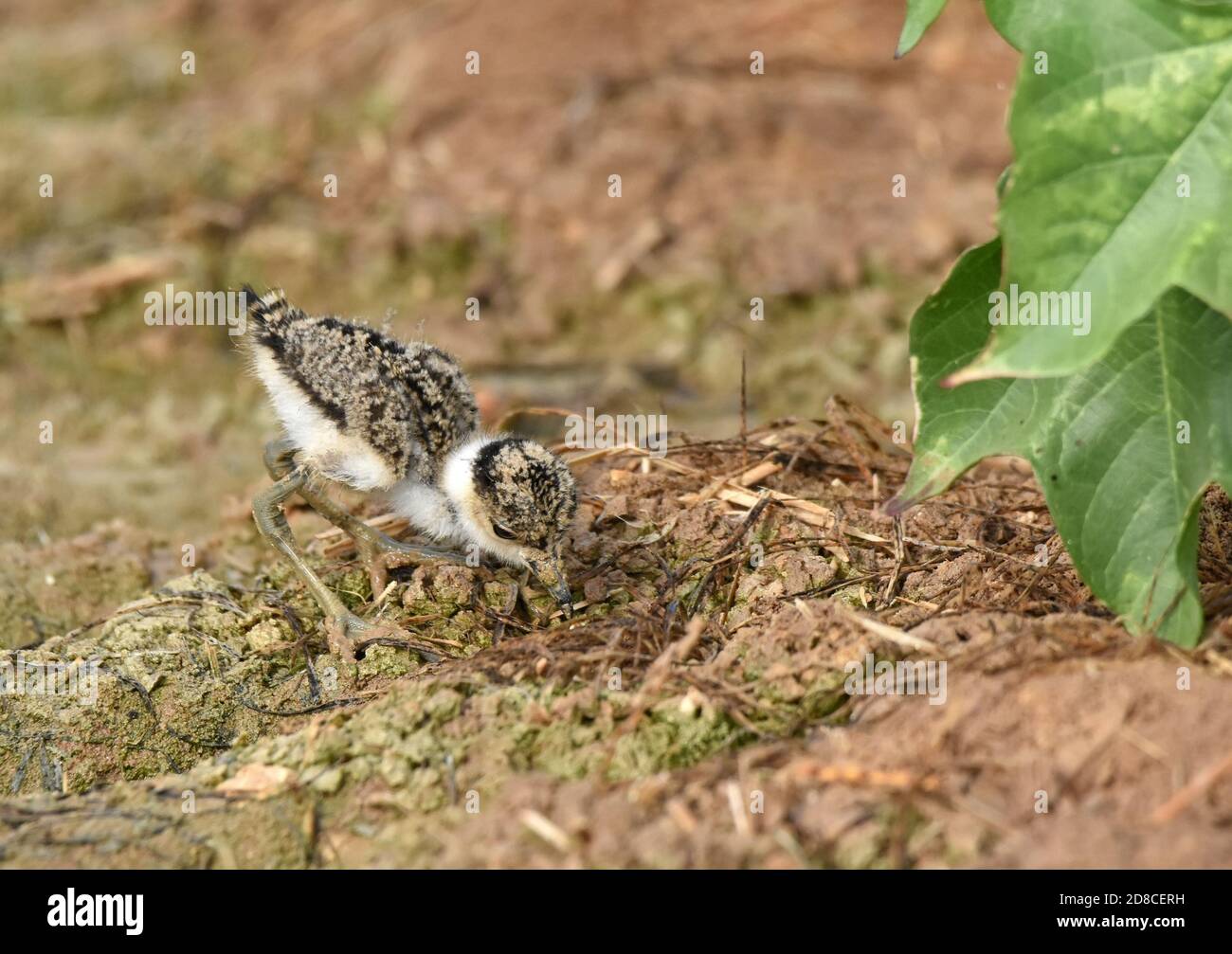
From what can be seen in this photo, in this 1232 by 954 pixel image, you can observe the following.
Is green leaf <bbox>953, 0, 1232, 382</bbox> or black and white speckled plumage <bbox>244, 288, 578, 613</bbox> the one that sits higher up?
green leaf <bbox>953, 0, 1232, 382</bbox>

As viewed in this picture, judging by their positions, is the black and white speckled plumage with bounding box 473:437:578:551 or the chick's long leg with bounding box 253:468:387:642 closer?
the black and white speckled plumage with bounding box 473:437:578:551

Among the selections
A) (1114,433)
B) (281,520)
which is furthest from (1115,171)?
(281,520)

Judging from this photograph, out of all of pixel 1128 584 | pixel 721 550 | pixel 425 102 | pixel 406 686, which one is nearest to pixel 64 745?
pixel 406 686

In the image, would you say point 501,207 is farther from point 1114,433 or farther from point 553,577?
point 1114,433

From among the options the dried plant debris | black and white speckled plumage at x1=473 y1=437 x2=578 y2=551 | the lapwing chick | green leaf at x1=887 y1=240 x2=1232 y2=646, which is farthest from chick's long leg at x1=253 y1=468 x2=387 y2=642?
green leaf at x1=887 y1=240 x2=1232 y2=646

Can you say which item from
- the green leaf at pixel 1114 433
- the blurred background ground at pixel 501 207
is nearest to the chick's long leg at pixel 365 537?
the blurred background ground at pixel 501 207

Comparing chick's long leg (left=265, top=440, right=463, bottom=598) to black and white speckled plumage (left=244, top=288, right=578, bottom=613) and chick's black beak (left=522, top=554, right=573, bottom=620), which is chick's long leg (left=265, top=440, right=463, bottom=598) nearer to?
black and white speckled plumage (left=244, top=288, right=578, bottom=613)
